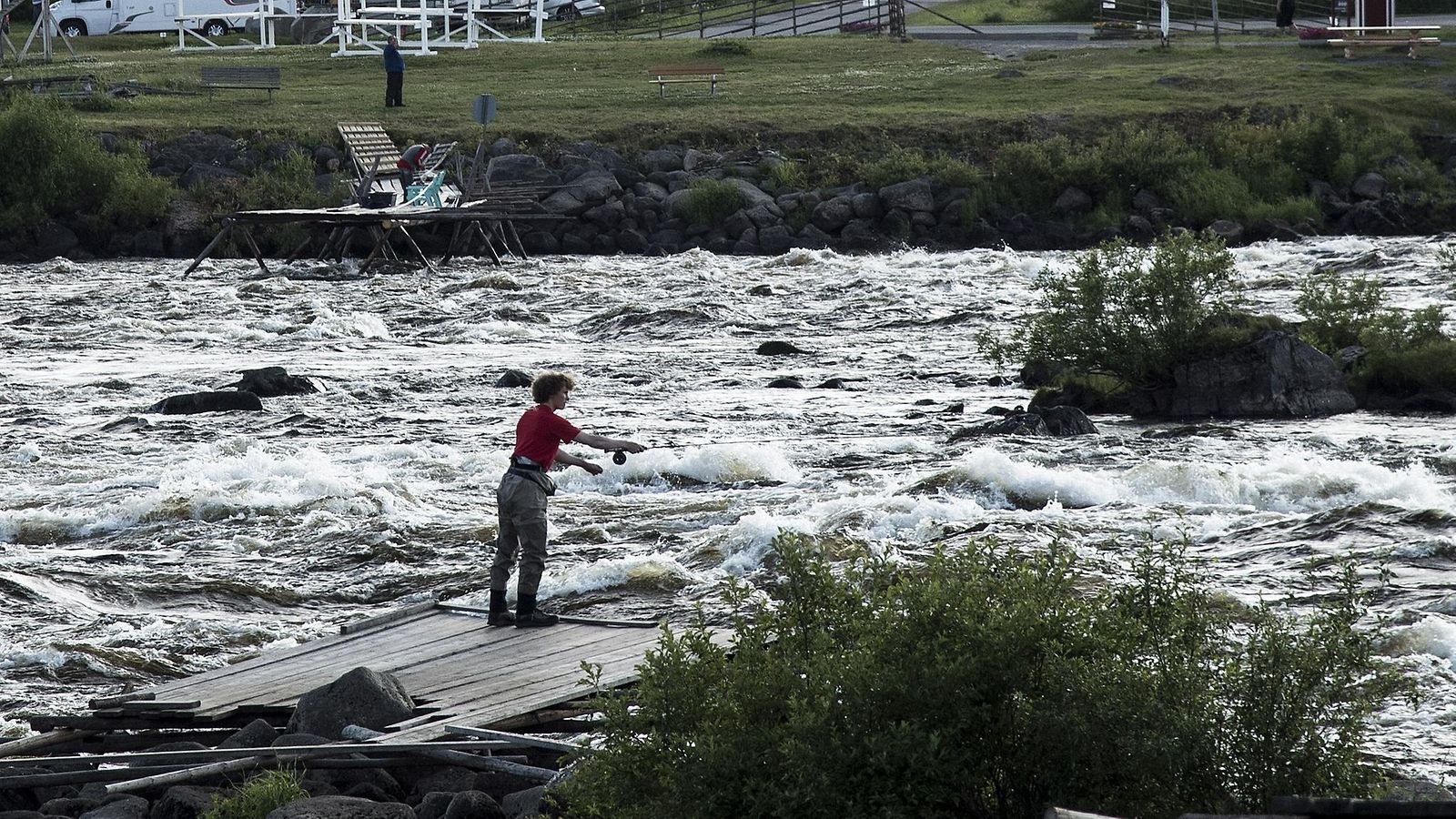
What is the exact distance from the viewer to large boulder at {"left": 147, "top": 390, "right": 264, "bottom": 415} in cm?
2206

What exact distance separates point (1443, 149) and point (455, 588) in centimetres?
3544

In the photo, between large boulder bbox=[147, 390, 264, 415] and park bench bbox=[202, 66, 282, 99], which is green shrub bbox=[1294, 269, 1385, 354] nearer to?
large boulder bbox=[147, 390, 264, 415]

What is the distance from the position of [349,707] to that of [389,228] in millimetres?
29753

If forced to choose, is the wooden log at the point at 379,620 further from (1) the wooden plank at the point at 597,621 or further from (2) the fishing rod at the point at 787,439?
(2) the fishing rod at the point at 787,439

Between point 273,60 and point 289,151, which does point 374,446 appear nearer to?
point 289,151

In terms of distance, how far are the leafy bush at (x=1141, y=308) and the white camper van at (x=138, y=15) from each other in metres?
59.7

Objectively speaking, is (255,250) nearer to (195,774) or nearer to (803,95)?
(803,95)

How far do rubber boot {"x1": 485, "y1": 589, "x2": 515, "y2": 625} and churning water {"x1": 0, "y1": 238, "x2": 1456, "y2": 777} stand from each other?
1728 millimetres

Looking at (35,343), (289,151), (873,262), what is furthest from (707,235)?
(35,343)

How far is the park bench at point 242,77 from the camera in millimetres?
54062

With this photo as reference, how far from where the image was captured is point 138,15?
249ft

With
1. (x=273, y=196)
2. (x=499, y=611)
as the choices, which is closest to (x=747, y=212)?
(x=273, y=196)

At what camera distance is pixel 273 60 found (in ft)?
204

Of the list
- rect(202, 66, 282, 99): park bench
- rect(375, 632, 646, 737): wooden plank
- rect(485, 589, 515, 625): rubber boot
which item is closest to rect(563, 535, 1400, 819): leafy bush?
rect(375, 632, 646, 737): wooden plank
